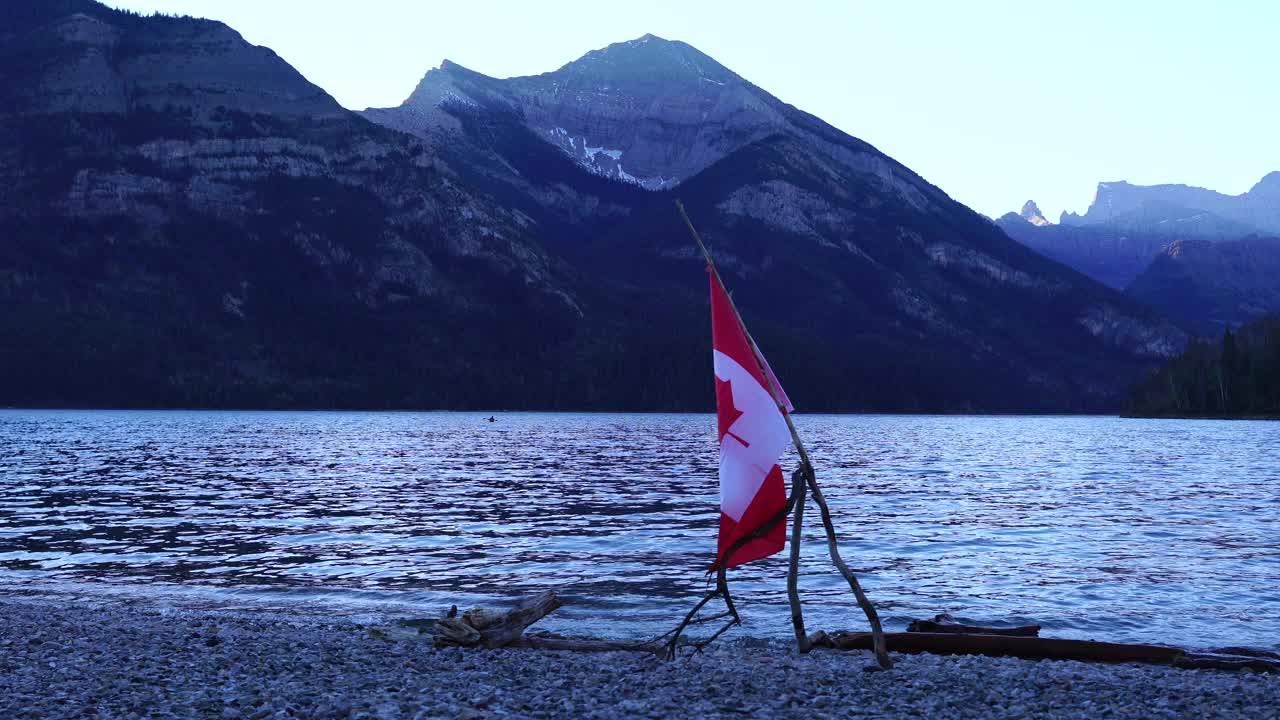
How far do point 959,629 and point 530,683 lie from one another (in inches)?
386

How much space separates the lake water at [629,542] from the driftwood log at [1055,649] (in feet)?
10.9

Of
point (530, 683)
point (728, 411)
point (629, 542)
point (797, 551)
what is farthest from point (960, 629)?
point (629, 542)

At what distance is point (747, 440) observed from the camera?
16547mm

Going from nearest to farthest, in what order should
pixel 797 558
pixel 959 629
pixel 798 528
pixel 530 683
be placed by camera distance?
pixel 530 683 < pixel 797 558 < pixel 798 528 < pixel 959 629

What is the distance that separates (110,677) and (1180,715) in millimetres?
17171

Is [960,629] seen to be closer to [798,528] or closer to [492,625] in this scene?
[798,528]

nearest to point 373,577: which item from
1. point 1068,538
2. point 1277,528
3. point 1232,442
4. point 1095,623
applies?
point 1095,623

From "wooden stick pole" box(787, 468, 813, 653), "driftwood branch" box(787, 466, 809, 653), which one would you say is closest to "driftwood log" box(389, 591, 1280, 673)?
"wooden stick pole" box(787, 468, 813, 653)

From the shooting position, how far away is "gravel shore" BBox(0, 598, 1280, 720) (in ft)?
47.7

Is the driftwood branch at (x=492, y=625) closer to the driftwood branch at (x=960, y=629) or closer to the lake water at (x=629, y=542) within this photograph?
the lake water at (x=629, y=542)

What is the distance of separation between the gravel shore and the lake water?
496 cm

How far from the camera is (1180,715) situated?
1448 centimetres

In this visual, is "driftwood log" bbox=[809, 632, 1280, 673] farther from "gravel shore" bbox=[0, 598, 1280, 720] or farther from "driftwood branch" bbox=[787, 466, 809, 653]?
"driftwood branch" bbox=[787, 466, 809, 653]

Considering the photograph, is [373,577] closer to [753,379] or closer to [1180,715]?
[753,379]
